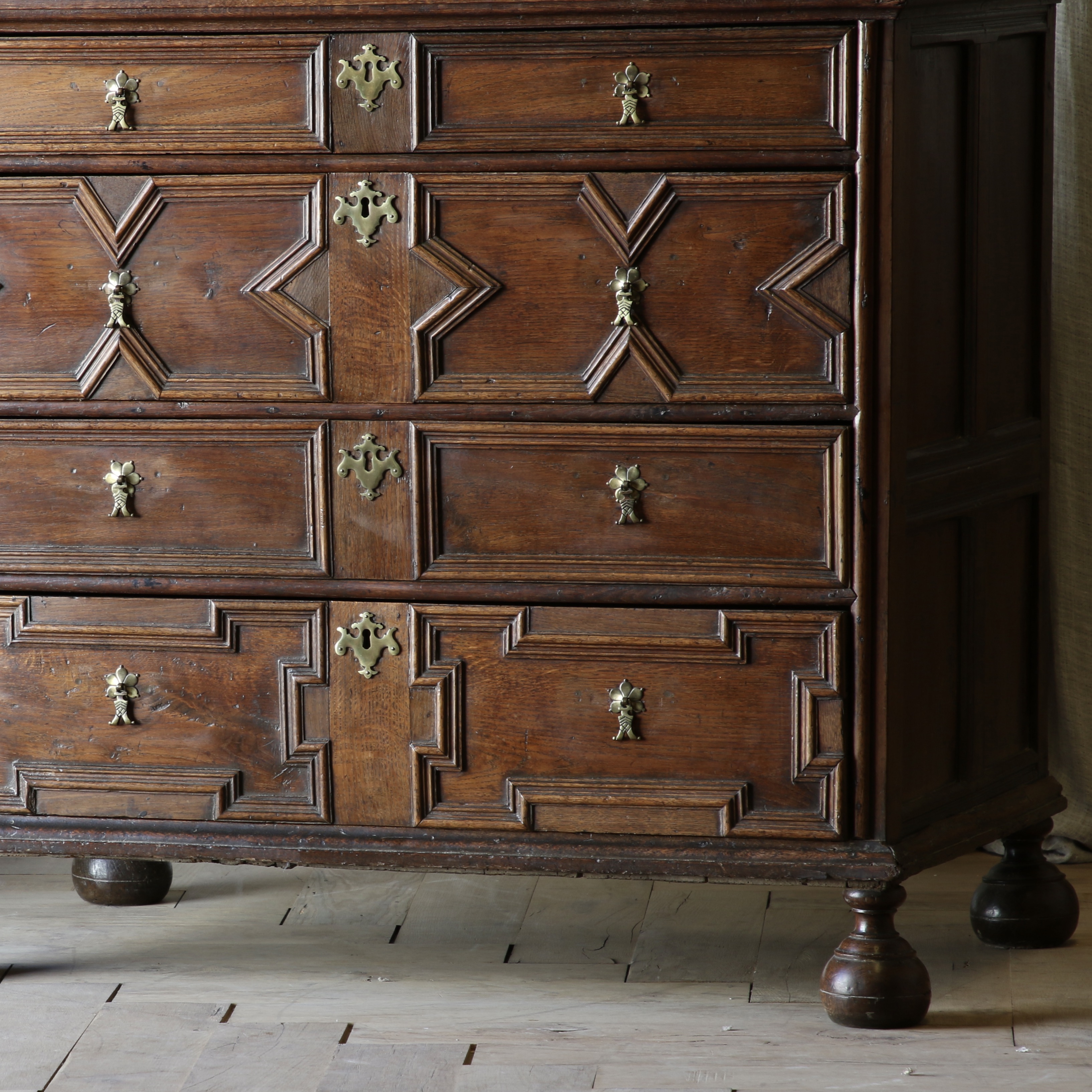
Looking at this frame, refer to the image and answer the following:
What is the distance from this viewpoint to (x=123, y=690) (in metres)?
2.29

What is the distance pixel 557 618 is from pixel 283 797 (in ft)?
1.46

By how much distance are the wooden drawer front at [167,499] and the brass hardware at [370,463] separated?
0.13 ft

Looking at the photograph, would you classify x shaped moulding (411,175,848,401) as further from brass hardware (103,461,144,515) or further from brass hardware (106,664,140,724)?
brass hardware (106,664,140,724)

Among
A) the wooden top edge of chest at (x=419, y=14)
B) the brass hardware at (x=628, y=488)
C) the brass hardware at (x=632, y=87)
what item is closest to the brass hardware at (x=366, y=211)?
the wooden top edge of chest at (x=419, y=14)

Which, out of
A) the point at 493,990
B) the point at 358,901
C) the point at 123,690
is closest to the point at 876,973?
the point at 493,990

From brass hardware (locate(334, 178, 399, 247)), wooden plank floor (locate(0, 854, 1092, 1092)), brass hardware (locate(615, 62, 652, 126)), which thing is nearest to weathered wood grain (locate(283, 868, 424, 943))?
wooden plank floor (locate(0, 854, 1092, 1092))

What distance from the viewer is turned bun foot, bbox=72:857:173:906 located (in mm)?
2709

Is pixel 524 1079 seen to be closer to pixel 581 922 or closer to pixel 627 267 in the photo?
pixel 581 922

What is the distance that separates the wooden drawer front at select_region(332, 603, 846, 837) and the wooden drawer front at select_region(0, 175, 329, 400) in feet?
1.15

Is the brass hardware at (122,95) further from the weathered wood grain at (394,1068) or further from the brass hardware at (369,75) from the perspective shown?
the weathered wood grain at (394,1068)

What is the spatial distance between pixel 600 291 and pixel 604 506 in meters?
0.27

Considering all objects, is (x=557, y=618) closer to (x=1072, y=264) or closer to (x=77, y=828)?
(x=77, y=828)

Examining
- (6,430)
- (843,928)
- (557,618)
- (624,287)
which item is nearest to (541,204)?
(624,287)

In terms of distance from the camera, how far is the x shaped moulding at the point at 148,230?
2180 millimetres
